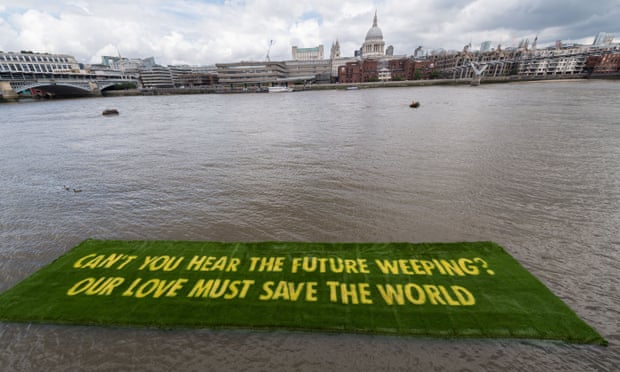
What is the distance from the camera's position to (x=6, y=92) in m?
69.2

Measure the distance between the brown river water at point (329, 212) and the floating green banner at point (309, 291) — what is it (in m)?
0.20

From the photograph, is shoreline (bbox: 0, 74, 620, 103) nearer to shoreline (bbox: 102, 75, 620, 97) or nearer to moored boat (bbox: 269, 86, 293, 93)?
shoreline (bbox: 102, 75, 620, 97)

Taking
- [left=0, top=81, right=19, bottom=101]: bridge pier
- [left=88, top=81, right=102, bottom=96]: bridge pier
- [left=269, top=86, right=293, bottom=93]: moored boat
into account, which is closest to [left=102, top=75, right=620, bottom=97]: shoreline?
[left=88, top=81, right=102, bottom=96]: bridge pier

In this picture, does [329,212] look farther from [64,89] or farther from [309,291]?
[64,89]

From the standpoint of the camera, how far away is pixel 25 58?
3644 inches

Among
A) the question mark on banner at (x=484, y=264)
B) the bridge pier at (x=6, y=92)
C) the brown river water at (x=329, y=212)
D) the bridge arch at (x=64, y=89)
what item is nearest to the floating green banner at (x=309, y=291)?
the question mark on banner at (x=484, y=264)

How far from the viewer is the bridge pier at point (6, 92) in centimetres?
6912

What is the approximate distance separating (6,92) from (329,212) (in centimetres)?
10476

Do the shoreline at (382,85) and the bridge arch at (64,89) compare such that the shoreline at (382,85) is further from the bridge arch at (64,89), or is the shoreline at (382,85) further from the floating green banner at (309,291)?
the floating green banner at (309,291)

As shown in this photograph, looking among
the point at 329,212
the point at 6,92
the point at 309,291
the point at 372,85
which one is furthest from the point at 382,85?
the point at 6,92

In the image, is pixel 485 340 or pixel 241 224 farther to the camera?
pixel 241 224

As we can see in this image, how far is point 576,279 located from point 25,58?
145 meters

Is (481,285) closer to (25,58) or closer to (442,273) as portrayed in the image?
(442,273)

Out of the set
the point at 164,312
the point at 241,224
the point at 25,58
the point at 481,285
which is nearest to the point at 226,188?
the point at 241,224
